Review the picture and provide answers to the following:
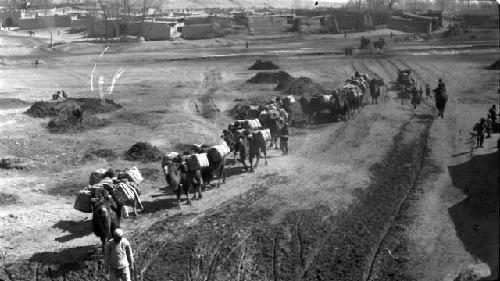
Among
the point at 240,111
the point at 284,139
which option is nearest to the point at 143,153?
the point at 284,139

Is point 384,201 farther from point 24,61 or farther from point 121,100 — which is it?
point 24,61

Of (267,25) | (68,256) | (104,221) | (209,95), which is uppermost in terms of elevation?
(267,25)

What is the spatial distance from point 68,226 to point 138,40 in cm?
6454

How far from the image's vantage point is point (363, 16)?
100 meters

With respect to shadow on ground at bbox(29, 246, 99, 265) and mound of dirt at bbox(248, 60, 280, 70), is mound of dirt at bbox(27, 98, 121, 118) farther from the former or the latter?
mound of dirt at bbox(248, 60, 280, 70)

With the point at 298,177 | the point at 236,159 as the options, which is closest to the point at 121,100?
the point at 236,159

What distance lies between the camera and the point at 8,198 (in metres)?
18.4

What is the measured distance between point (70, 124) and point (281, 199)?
14544mm

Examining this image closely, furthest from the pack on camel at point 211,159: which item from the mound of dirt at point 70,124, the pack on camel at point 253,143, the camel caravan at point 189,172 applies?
the mound of dirt at point 70,124

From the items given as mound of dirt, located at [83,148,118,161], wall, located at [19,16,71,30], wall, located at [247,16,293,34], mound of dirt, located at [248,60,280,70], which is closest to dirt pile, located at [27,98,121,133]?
mound of dirt, located at [83,148,118,161]

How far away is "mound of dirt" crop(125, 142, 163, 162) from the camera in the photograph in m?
23.2

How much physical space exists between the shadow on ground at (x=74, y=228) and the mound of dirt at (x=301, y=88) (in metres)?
23.8

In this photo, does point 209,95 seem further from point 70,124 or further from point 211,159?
point 211,159

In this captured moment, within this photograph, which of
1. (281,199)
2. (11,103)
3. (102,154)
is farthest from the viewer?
(11,103)
